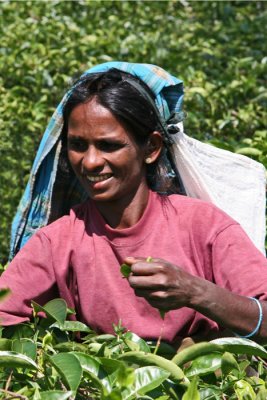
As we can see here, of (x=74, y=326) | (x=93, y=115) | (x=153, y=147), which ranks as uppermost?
(x=93, y=115)

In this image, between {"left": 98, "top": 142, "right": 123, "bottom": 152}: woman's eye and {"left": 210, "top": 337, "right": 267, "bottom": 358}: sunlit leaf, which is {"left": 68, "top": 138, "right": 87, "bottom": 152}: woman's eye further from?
{"left": 210, "top": 337, "right": 267, "bottom": 358}: sunlit leaf

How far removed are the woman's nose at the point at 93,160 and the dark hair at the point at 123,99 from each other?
11cm

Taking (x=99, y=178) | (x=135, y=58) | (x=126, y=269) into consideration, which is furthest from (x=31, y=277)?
(x=135, y=58)

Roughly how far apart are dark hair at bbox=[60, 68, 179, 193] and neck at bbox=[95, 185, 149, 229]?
0.42ft

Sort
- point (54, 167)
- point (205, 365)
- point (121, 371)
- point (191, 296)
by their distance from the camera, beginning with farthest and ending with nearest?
point (54, 167) → point (191, 296) → point (205, 365) → point (121, 371)

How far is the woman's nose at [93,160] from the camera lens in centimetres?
266

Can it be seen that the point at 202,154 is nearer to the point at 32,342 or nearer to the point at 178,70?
the point at 32,342

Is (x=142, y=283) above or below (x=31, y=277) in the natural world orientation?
above

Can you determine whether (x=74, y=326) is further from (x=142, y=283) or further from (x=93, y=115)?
(x=93, y=115)

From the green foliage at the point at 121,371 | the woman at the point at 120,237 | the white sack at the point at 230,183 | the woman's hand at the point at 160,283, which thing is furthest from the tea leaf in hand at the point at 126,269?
the white sack at the point at 230,183

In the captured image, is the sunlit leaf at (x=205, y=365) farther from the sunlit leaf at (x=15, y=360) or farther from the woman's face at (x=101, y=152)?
the woman's face at (x=101, y=152)

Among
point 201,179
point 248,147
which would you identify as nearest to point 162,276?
point 201,179

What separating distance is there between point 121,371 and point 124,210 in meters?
1.03

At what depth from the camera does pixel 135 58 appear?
218 inches
